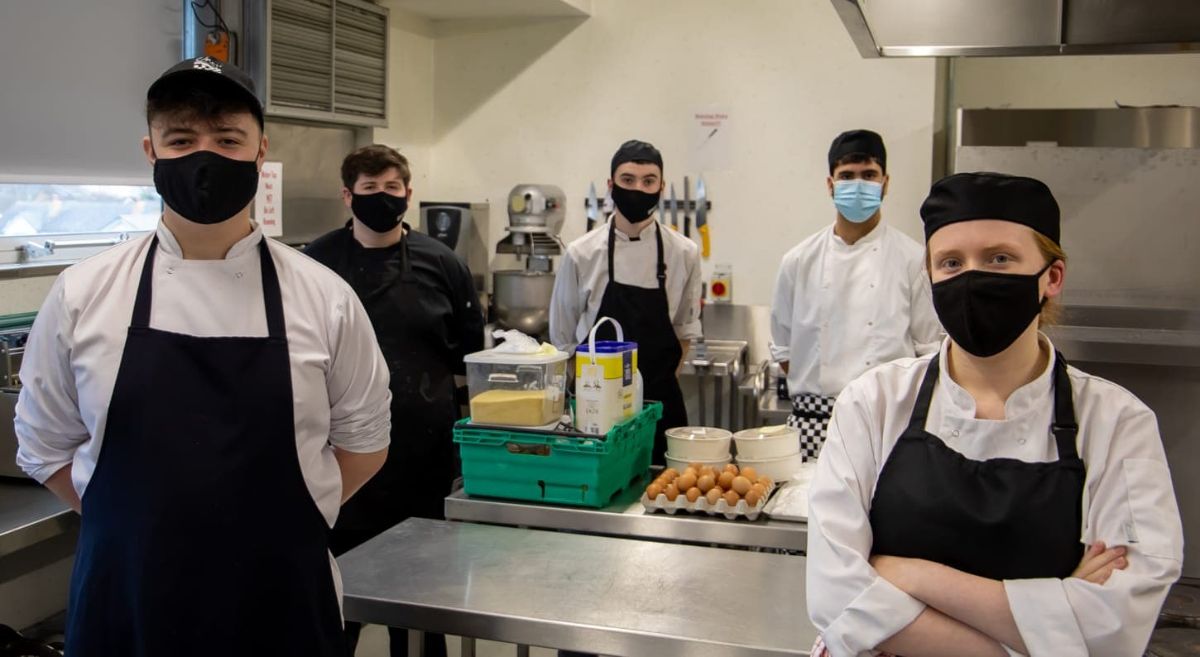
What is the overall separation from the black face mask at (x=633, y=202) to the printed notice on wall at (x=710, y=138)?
1494mm

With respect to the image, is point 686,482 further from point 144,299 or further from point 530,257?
point 530,257

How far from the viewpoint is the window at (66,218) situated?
3.34 meters

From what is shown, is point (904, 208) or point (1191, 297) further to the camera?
point (904, 208)

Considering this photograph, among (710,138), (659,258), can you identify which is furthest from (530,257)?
(659,258)

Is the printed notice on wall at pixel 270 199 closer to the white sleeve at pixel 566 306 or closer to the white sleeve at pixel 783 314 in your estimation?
the white sleeve at pixel 566 306

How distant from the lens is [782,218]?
493 cm

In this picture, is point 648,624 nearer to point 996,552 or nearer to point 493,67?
point 996,552

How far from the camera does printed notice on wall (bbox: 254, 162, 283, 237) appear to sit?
13.0ft

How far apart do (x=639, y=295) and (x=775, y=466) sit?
4.02 feet

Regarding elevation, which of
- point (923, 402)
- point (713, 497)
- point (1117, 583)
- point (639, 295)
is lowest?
point (713, 497)

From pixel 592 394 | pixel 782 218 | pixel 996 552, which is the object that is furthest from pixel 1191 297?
pixel 996 552

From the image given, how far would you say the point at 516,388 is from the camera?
8.41 ft

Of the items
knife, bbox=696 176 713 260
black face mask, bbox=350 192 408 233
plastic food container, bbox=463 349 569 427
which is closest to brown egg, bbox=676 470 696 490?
plastic food container, bbox=463 349 569 427

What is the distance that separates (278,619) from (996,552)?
3.69ft
